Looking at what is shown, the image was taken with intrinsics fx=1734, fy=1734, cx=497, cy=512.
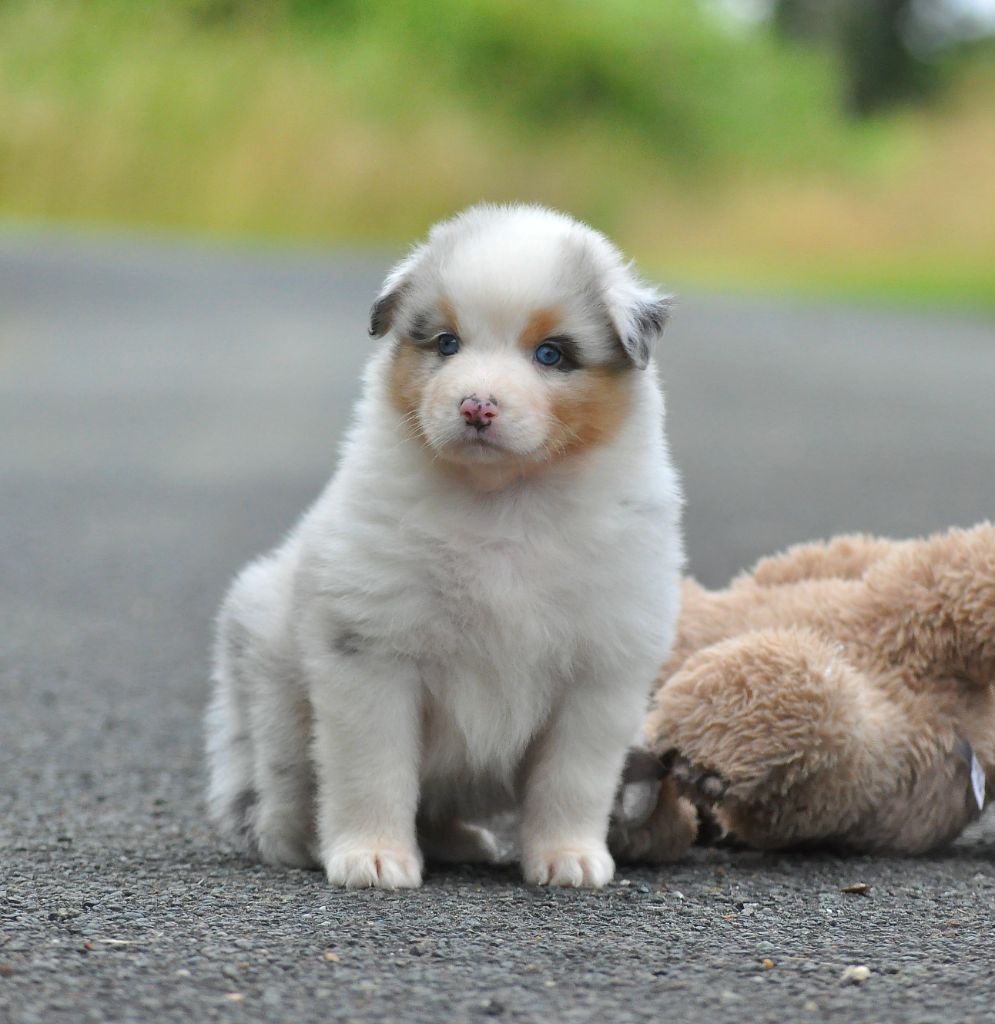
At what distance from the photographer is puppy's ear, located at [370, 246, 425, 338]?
340 centimetres

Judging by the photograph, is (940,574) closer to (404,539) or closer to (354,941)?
(404,539)

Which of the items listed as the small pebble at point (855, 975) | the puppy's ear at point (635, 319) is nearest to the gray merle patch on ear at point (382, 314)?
the puppy's ear at point (635, 319)

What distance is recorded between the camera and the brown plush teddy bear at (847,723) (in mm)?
3488

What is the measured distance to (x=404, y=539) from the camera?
326 cm

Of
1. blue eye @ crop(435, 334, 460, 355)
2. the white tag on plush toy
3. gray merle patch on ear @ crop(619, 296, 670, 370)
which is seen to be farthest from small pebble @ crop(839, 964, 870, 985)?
blue eye @ crop(435, 334, 460, 355)

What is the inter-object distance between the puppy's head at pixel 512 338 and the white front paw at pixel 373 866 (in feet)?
2.44

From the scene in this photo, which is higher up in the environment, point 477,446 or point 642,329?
point 642,329

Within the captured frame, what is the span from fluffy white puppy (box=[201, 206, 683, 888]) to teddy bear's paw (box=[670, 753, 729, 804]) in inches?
8.5

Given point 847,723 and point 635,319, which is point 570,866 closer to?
point 847,723

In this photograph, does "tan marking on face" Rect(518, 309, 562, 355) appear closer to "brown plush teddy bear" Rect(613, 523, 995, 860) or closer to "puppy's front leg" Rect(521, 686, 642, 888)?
"puppy's front leg" Rect(521, 686, 642, 888)

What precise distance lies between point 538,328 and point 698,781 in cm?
99

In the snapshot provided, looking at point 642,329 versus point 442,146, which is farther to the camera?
point 442,146

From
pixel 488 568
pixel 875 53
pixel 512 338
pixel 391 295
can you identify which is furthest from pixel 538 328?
pixel 875 53

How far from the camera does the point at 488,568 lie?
3.26 m
